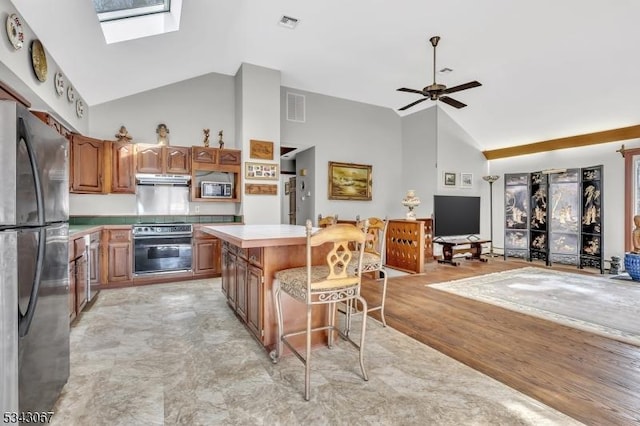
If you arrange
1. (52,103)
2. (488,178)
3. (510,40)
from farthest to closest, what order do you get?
(488,178) → (510,40) → (52,103)

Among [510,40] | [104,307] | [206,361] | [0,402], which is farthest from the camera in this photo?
[510,40]

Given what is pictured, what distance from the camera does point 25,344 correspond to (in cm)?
141

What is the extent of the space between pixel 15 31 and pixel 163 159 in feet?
8.20

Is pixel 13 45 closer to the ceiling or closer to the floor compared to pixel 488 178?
closer to the ceiling

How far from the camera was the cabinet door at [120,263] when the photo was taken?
174 inches

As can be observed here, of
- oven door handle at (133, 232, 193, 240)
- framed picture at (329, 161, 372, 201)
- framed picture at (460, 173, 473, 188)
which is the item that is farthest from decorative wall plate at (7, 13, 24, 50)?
framed picture at (460, 173, 473, 188)

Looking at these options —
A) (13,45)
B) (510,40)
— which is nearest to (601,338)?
(510,40)

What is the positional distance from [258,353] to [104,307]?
2.26 m

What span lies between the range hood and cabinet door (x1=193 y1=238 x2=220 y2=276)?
3.42 ft

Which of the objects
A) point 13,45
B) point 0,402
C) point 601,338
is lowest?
point 601,338

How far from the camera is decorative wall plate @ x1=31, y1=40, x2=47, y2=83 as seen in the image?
9.19 ft

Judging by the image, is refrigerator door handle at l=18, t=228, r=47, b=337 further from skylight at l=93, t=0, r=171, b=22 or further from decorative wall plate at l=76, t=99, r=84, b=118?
decorative wall plate at l=76, t=99, r=84, b=118

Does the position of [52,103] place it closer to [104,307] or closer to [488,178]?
[104,307]

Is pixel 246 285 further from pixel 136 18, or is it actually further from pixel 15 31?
pixel 136 18
